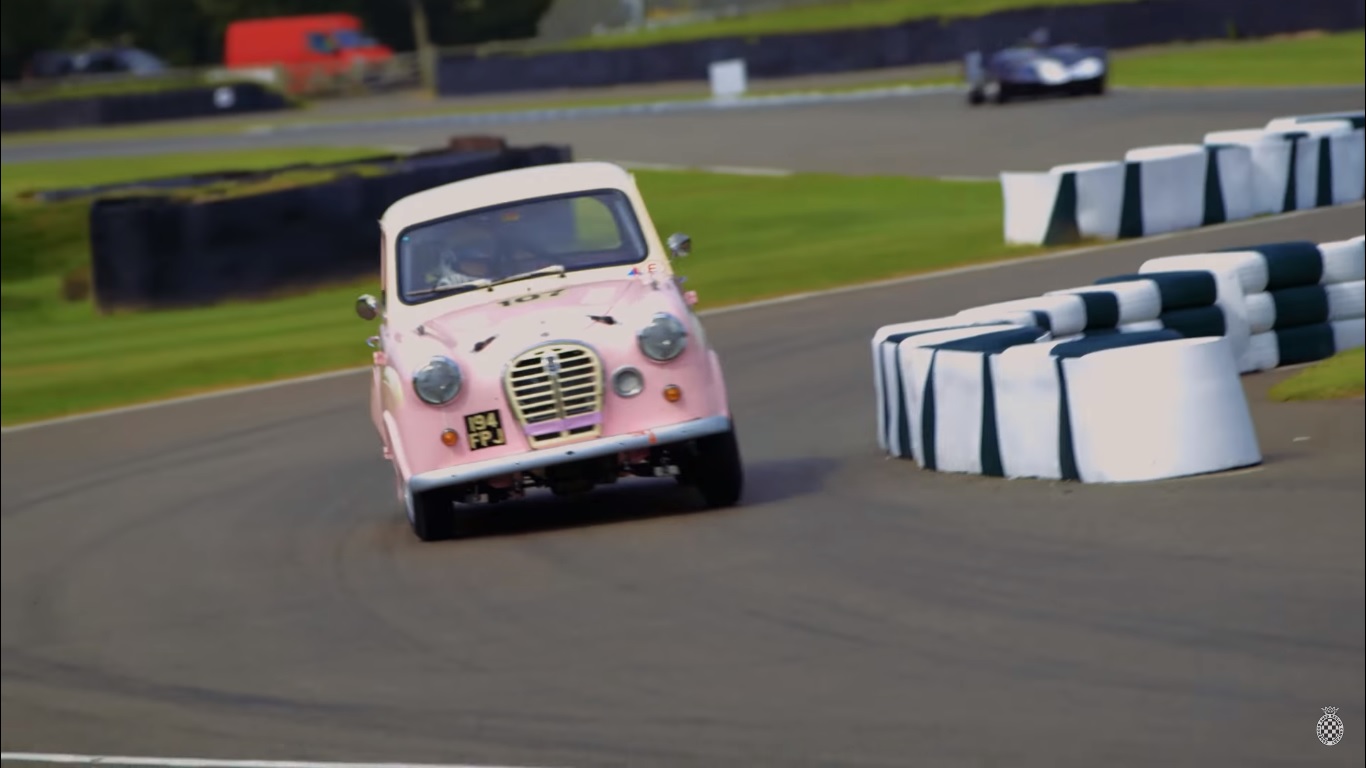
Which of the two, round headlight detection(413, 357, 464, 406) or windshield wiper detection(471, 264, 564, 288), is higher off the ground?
windshield wiper detection(471, 264, 564, 288)

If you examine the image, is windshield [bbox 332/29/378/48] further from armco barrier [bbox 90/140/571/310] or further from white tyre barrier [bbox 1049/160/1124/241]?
white tyre barrier [bbox 1049/160/1124/241]

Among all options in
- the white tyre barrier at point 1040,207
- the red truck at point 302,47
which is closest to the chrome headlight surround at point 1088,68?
the white tyre barrier at point 1040,207

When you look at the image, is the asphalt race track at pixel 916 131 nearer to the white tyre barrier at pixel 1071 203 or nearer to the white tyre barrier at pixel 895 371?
the white tyre barrier at pixel 1071 203

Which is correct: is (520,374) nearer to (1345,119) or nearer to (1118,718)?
(1118,718)

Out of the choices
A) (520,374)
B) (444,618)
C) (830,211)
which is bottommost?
(830,211)

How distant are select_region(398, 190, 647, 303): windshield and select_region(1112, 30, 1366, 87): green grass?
2532cm

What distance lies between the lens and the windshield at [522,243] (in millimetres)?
9727

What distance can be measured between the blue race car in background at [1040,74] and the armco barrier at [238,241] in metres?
15.2

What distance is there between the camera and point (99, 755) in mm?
6852

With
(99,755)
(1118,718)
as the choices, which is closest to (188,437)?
(99,755)

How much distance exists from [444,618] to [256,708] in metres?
0.99

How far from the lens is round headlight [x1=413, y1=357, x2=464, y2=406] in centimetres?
903

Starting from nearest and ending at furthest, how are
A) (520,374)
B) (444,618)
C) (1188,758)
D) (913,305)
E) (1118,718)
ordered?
(1188,758) → (1118,718) → (444,618) → (520,374) → (913,305)

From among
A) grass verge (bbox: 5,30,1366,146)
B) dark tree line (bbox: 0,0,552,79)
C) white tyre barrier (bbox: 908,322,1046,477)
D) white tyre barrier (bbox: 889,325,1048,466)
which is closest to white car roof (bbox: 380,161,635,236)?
white tyre barrier (bbox: 889,325,1048,466)
